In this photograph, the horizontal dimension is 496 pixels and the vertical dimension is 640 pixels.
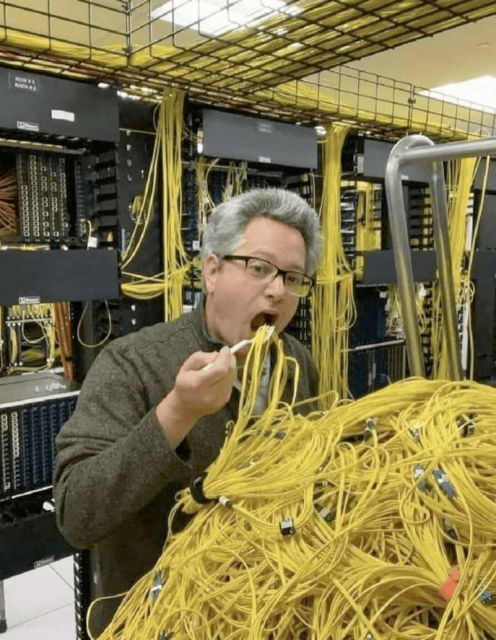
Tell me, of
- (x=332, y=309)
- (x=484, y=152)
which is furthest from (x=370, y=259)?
(x=484, y=152)

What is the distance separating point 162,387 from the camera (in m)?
1.01

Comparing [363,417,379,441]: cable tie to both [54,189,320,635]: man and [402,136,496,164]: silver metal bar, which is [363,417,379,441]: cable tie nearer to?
[54,189,320,635]: man

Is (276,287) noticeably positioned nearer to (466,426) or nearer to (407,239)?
(407,239)

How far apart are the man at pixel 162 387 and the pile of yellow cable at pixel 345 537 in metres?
0.13

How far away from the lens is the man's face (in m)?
0.99

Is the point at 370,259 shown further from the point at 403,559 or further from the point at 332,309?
the point at 403,559

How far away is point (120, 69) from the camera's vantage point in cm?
151

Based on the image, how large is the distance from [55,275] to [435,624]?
1.22m

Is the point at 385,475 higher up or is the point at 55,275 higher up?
the point at 55,275

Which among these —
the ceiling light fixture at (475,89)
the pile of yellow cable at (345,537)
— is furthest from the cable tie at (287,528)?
the ceiling light fixture at (475,89)

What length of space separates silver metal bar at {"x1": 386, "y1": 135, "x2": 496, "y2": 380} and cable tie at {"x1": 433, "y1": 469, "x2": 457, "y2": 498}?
32 cm

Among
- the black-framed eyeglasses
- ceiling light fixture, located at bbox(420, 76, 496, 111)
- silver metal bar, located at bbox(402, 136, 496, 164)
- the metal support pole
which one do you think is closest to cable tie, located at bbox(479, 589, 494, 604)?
silver metal bar, located at bbox(402, 136, 496, 164)

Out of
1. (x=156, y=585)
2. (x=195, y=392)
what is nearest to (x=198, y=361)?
(x=195, y=392)

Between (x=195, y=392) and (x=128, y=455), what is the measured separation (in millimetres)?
147
